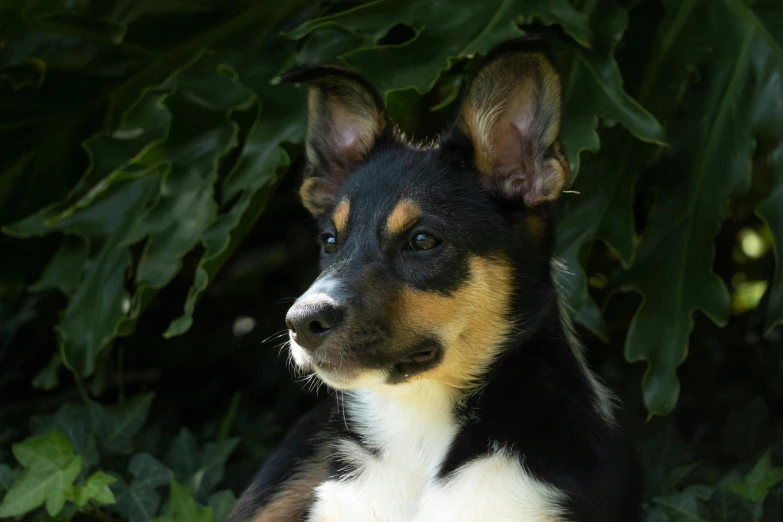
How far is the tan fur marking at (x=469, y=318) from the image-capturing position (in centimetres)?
305

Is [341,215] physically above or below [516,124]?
below

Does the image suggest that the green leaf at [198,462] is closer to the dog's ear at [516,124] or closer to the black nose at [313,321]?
the black nose at [313,321]

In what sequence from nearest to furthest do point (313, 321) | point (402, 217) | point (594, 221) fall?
1. point (313, 321)
2. point (402, 217)
3. point (594, 221)

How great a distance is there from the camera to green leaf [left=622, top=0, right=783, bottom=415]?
A: 3.90 m

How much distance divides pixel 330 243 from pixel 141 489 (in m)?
1.43

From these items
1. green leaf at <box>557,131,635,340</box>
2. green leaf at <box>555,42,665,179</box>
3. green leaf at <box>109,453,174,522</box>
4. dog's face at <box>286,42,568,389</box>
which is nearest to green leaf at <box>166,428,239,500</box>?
green leaf at <box>109,453,174,522</box>

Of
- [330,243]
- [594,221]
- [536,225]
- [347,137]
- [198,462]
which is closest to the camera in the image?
[536,225]

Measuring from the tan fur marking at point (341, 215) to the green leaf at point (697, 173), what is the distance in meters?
1.26

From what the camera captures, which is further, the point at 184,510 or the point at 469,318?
the point at 184,510

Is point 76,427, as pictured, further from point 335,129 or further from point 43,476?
point 335,129

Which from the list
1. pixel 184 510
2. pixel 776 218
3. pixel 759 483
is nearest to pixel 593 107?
pixel 776 218

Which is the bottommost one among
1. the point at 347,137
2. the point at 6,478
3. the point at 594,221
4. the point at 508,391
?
the point at 6,478

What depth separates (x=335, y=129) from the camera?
3.68 metres

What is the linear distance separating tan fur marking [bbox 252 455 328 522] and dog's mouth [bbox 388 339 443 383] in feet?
2.27
